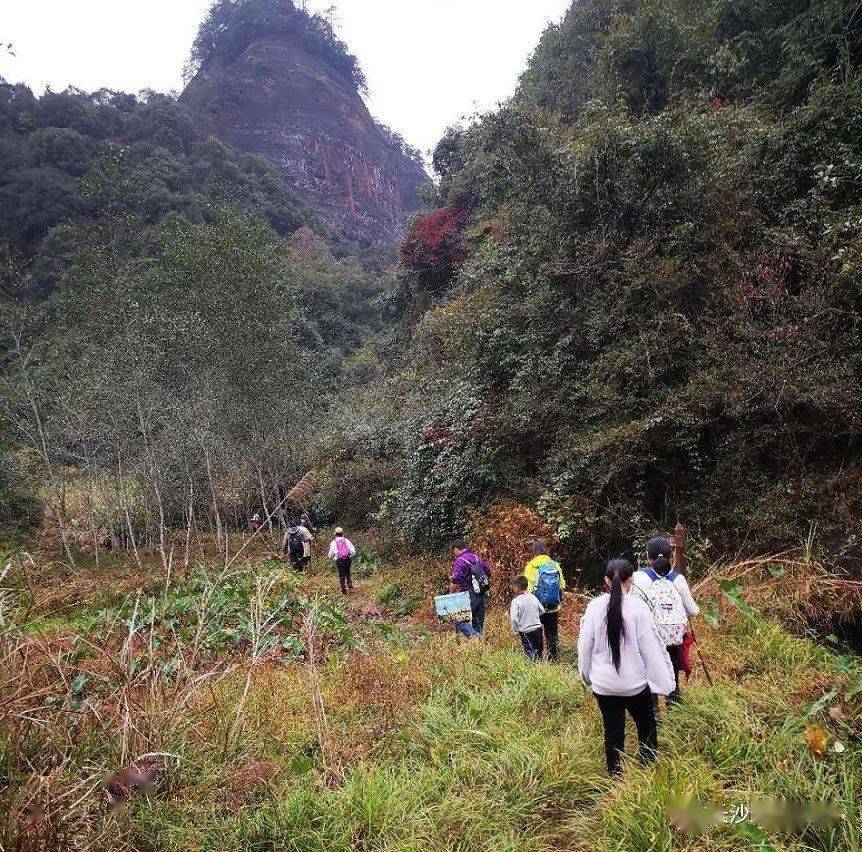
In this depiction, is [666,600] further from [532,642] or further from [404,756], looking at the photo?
[404,756]

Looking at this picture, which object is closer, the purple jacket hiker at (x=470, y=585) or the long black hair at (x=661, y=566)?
the long black hair at (x=661, y=566)

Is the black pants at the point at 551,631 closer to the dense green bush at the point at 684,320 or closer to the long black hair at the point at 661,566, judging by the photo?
the long black hair at the point at 661,566

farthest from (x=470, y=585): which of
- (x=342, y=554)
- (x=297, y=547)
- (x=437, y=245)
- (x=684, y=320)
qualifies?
(x=437, y=245)

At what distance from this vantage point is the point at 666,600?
446 centimetres

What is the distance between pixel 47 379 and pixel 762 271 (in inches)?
774

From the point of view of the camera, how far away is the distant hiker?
592cm

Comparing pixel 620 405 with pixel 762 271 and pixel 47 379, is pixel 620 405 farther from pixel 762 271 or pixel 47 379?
pixel 47 379

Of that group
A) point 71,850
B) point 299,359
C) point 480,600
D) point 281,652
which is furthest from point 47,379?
point 71,850

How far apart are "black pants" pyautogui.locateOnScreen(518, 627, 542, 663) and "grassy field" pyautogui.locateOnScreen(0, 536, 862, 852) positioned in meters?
0.39

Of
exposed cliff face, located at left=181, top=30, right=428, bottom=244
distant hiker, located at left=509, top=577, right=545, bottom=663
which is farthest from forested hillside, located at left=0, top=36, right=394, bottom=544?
exposed cliff face, located at left=181, top=30, right=428, bottom=244

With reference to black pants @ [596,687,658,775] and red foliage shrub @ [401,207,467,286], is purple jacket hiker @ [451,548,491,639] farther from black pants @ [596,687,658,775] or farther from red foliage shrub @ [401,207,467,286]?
red foliage shrub @ [401,207,467,286]

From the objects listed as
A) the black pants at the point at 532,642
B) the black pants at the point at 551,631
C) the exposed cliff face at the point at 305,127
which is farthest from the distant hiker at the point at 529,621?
the exposed cliff face at the point at 305,127

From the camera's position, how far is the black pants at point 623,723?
3.58m

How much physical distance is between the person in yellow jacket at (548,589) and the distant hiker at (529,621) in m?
0.25
